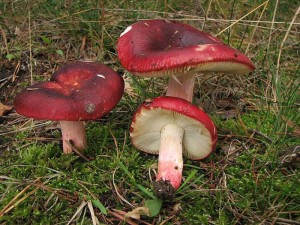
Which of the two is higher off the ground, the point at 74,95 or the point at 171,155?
the point at 74,95

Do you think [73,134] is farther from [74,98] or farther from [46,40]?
[46,40]

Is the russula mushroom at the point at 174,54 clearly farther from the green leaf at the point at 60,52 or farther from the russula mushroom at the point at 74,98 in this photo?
the green leaf at the point at 60,52

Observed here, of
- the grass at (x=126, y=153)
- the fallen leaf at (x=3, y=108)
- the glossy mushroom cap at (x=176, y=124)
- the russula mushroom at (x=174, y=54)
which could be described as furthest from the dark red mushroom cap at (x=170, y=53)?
the fallen leaf at (x=3, y=108)

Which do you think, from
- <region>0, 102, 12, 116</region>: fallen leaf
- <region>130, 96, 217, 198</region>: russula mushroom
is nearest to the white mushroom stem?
<region>130, 96, 217, 198</region>: russula mushroom

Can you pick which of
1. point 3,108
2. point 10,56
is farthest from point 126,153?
point 10,56

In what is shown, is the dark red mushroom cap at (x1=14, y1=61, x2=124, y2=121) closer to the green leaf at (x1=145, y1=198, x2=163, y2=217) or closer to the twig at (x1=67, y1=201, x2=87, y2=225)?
the twig at (x1=67, y1=201, x2=87, y2=225)

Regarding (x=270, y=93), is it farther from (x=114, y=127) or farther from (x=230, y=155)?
(x=114, y=127)
